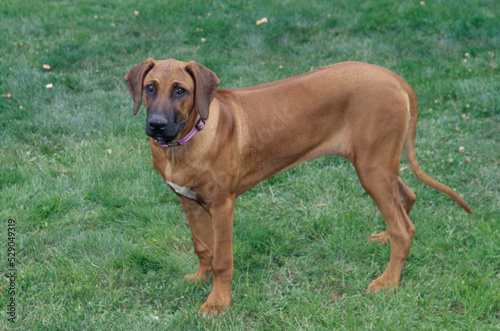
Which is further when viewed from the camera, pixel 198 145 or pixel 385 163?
pixel 385 163

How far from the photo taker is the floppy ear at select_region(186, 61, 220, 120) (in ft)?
10.9

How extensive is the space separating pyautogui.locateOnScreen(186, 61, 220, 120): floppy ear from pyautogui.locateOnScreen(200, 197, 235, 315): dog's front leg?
70cm

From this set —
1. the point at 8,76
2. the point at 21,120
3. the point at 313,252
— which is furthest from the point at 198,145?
the point at 8,76

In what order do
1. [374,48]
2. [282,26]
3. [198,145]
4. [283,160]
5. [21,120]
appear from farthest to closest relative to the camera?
[282,26] → [374,48] → [21,120] → [283,160] → [198,145]

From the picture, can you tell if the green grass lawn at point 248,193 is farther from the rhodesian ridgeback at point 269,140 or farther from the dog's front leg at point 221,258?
the rhodesian ridgeback at point 269,140

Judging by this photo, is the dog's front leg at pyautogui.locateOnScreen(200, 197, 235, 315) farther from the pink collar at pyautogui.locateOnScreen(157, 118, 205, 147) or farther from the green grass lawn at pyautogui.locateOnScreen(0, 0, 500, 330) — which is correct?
the pink collar at pyautogui.locateOnScreen(157, 118, 205, 147)

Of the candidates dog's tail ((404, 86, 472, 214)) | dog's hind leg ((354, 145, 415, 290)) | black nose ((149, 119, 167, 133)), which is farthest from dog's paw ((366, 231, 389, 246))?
black nose ((149, 119, 167, 133))

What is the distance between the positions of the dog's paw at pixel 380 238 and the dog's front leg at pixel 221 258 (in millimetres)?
1397

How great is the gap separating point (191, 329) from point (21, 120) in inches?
158

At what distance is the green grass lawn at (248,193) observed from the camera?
374 cm

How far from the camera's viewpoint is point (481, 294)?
3.73m

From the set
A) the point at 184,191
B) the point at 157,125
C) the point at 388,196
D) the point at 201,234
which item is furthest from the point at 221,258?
the point at 388,196

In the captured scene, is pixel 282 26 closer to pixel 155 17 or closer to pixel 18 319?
pixel 155 17

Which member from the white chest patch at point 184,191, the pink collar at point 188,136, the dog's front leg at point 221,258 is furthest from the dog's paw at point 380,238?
the pink collar at point 188,136
